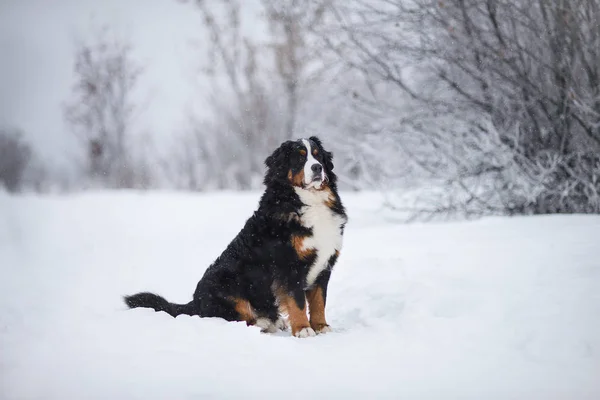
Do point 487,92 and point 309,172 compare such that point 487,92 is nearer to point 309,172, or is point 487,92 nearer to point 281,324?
point 309,172

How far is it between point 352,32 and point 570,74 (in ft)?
11.2

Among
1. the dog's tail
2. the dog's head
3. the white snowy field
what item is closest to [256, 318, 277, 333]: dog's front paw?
the white snowy field

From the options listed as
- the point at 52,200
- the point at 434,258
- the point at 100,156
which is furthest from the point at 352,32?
the point at 100,156

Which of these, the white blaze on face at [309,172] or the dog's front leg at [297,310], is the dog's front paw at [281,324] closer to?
the dog's front leg at [297,310]

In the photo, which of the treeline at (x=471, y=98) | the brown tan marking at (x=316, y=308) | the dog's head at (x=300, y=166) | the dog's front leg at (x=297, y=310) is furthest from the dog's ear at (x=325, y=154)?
the treeline at (x=471, y=98)

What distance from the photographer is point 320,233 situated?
415cm

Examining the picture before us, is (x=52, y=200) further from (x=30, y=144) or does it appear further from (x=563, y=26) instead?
(x=563, y=26)

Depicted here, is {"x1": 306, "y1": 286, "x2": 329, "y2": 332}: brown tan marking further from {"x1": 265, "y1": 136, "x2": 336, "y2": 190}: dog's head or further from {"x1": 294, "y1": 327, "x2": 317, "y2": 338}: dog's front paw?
{"x1": 265, "y1": 136, "x2": 336, "y2": 190}: dog's head

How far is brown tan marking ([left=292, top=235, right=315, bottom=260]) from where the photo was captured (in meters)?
4.04

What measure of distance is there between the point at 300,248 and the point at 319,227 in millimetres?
255

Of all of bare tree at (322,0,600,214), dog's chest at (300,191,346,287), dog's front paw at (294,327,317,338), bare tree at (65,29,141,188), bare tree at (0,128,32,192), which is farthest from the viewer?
bare tree at (65,29,141,188)

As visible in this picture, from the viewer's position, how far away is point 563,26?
7.08m

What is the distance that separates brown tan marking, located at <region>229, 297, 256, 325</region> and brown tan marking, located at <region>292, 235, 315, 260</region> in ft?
2.01

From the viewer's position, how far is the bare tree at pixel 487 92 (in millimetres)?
7250
